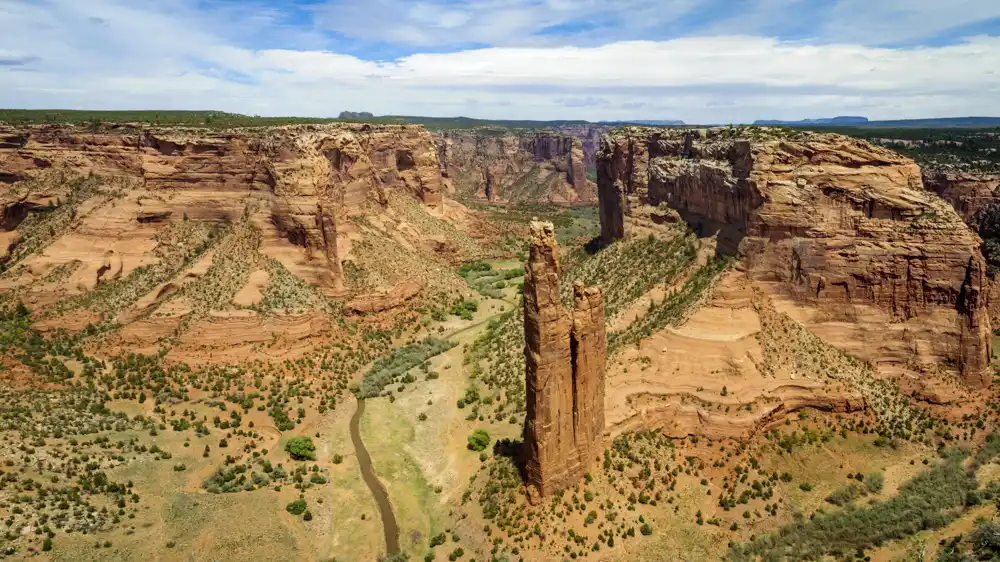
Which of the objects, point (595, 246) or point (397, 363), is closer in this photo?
point (397, 363)

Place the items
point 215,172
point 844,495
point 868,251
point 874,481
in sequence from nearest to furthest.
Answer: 1. point 844,495
2. point 874,481
3. point 868,251
4. point 215,172

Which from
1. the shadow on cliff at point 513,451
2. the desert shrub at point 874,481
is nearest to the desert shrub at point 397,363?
the shadow on cliff at point 513,451

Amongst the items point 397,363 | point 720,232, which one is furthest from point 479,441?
point 720,232

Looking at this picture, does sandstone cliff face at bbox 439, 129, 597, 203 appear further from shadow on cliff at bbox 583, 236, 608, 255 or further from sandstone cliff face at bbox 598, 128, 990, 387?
sandstone cliff face at bbox 598, 128, 990, 387

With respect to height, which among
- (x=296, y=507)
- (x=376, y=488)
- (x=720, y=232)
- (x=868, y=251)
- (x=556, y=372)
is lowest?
(x=376, y=488)

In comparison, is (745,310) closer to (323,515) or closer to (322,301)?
(323,515)

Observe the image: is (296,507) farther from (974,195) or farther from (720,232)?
(974,195)

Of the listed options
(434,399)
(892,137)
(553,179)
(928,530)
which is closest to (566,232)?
(553,179)
